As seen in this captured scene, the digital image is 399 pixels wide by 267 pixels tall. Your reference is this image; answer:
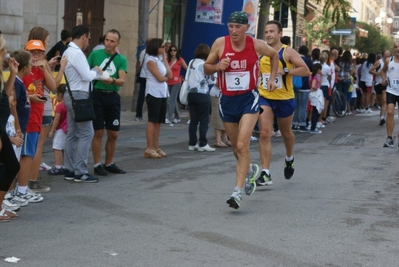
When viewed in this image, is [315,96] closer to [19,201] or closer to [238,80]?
[238,80]

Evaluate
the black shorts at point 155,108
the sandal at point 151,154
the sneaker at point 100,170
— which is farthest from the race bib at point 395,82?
the sneaker at point 100,170

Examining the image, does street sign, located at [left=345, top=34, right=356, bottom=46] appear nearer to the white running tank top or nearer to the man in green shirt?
the white running tank top

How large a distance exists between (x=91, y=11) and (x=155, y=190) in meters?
15.2

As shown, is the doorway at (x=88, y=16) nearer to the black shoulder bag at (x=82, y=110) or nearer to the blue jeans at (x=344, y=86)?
the blue jeans at (x=344, y=86)

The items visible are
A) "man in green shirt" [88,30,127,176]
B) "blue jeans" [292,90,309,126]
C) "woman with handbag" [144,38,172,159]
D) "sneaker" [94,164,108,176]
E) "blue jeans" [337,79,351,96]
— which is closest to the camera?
"man in green shirt" [88,30,127,176]

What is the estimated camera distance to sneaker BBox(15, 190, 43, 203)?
334 inches

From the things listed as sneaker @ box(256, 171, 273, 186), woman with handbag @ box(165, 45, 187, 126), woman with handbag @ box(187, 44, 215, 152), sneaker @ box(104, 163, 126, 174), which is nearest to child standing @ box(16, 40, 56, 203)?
sneaker @ box(104, 163, 126, 174)

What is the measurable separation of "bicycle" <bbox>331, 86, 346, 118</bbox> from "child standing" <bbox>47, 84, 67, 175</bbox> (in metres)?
13.3

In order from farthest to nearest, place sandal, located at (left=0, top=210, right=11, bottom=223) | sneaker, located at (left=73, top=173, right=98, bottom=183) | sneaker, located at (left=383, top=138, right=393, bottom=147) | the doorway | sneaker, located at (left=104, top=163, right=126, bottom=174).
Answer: the doorway → sneaker, located at (left=383, top=138, right=393, bottom=147) → sneaker, located at (left=104, top=163, right=126, bottom=174) → sneaker, located at (left=73, top=173, right=98, bottom=183) → sandal, located at (left=0, top=210, right=11, bottom=223)

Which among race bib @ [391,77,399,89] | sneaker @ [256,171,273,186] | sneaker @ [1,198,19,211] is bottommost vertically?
sneaker @ [1,198,19,211]

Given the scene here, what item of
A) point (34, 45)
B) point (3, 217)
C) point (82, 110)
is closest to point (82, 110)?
point (82, 110)

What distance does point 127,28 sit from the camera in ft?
86.8

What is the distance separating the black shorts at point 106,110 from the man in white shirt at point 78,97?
0.39 meters

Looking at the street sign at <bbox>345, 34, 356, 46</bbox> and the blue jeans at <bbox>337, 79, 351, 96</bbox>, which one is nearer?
the blue jeans at <bbox>337, 79, 351, 96</bbox>
